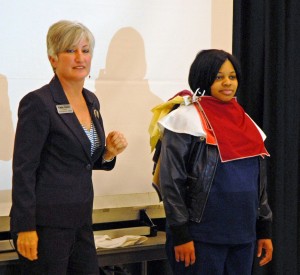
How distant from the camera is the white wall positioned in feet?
7.95

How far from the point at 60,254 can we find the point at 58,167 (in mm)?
278

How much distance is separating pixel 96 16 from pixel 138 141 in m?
0.62

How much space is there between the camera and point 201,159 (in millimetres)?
2057

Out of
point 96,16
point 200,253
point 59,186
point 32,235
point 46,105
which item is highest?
point 96,16

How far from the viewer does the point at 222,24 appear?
2.93 m

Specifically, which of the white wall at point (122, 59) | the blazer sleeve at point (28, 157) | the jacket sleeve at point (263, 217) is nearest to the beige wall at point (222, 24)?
the white wall at point (122, 59)

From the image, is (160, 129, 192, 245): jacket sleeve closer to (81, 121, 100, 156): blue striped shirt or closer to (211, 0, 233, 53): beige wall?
(81, 121, 100, 156): blue striped shirt

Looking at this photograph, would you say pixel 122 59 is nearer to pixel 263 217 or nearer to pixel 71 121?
pixel 71 121

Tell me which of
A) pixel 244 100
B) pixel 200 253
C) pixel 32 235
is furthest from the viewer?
pixel 244 100

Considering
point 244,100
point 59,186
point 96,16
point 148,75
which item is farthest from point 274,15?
point 59,186

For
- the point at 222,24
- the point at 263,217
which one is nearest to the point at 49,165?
the point at 263,217

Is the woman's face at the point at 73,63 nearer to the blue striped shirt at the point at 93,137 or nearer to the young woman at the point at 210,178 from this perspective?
the blue striped shirt at the point at 93,137

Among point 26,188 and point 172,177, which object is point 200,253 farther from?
point 26,188

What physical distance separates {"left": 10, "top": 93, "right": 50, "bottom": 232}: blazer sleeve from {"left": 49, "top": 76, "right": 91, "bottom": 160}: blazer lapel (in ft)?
0.22
